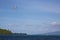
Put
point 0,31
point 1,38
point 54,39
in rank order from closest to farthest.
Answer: point 1,38 < point 54,39 < point 0,31

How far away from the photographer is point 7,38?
106 ft

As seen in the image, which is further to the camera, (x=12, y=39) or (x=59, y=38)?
(x=59, y=38)

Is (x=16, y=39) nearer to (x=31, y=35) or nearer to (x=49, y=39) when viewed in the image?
(x=31, y=35)

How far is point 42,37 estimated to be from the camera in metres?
34.8

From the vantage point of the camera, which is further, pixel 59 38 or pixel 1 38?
pixel 59 38

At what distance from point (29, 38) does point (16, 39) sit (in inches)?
111

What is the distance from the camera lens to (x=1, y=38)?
32219 mm

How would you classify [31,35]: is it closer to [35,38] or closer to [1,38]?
[35,38]

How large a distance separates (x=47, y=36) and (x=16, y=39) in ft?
23.7

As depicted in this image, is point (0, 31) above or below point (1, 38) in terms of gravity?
above

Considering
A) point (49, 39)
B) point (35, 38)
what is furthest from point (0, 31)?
point (49, 39)

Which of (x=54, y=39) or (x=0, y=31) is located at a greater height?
(x=0, y=31)

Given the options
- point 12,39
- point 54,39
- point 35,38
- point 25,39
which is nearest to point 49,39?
point 54,39

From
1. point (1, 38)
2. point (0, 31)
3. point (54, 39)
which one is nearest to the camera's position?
point (1, 38)
